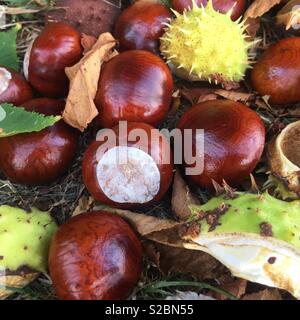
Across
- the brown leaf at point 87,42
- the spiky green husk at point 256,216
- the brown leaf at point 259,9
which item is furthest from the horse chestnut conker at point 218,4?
the spiky green husk at point 256,216

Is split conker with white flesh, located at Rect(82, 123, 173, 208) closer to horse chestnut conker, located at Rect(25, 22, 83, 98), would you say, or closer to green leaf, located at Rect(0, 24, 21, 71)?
horse chestnut conker, located at Rect(25, 22, 83, 98)

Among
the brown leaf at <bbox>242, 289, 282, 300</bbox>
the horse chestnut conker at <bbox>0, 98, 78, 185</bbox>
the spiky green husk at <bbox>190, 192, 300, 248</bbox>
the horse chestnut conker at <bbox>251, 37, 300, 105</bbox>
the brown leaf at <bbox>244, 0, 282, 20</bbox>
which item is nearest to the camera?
the spiky green husk at <bbox>190, 192, 300, 248</bbox>

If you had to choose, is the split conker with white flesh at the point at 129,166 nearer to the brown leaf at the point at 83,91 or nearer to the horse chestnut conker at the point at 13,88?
the brown leaf at the point at 83,91

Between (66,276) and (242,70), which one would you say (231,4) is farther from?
(66,276)

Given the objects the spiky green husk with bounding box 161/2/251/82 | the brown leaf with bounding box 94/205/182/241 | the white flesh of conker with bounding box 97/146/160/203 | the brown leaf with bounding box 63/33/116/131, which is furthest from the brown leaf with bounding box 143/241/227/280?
the spiky green husk with bounding box 161/2/251/82

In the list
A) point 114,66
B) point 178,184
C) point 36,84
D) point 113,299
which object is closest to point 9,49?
point 36,84

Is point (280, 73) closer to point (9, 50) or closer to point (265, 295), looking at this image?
point (265, 295)
